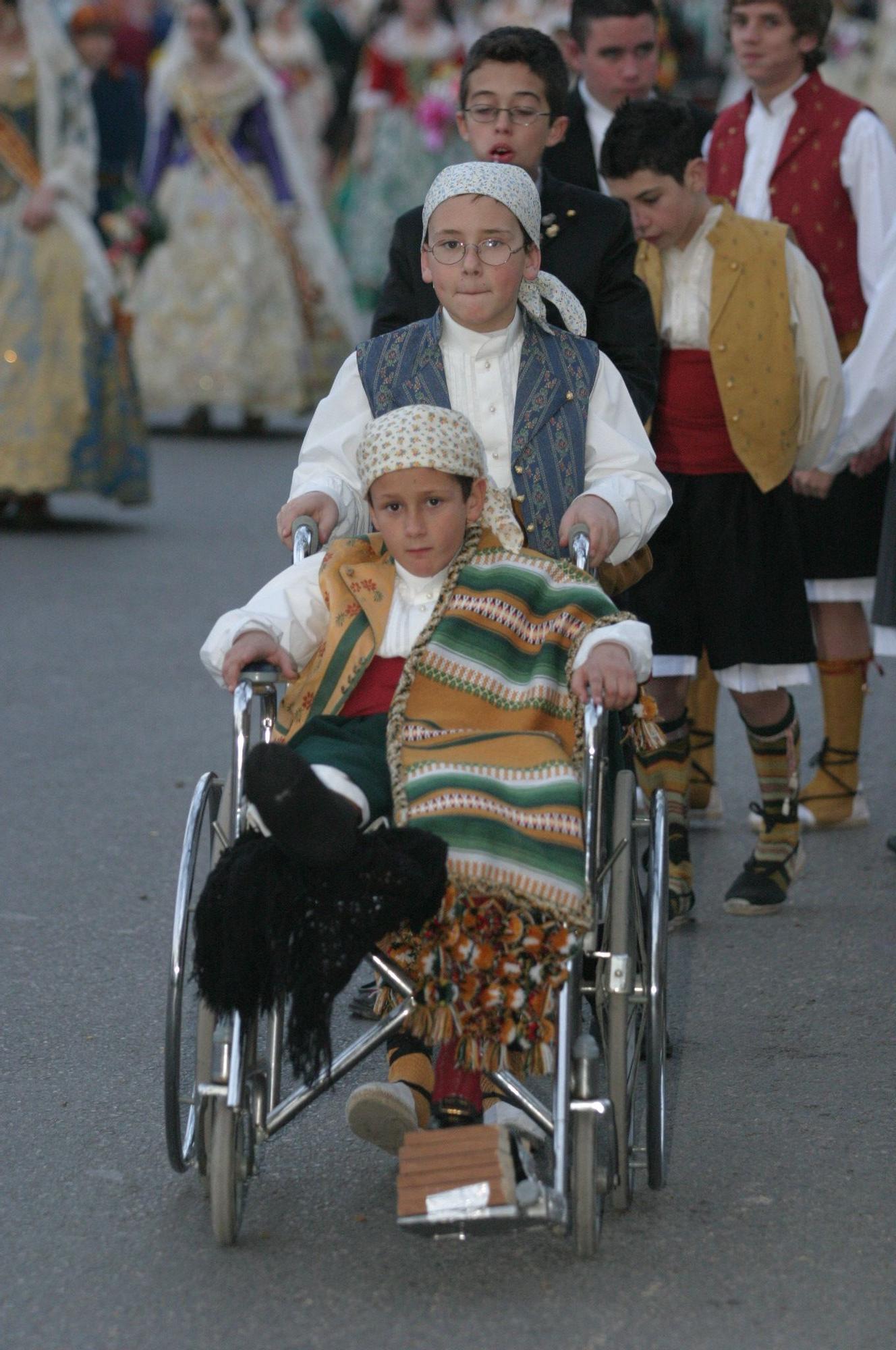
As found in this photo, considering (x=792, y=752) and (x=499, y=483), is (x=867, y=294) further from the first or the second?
(x=499, y=483)

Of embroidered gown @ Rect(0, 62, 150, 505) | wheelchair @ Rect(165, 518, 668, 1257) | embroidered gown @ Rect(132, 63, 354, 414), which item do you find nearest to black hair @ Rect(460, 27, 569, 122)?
wheelchair @ Rect(165, 518, 668, 1257)

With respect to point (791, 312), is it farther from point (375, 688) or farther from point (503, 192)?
point (375, 688)

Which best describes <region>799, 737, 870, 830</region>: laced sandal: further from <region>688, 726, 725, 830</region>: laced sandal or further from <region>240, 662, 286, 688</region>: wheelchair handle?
<region>240, 662, 286, 688</region>: wheelchair handle

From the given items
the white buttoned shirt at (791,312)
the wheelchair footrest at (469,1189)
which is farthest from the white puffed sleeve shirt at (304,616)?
the white buttoned shirt at (791,312)

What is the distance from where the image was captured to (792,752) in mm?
5598

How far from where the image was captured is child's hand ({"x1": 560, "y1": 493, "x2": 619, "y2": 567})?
405 cm

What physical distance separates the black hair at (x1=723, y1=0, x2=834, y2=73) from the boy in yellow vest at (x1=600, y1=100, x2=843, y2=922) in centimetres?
81

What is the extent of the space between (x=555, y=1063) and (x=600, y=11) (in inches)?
145

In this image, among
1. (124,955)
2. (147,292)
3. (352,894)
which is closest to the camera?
(352,894)

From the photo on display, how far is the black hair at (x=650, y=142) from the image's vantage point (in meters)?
5.20

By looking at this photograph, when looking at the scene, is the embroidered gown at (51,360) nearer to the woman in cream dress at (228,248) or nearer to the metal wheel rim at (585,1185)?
the woman in cream dress at (228,248)

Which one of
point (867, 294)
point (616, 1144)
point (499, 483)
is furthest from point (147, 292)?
point (616, 1144)

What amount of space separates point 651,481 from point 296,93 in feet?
56.3

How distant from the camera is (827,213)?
19.7 feet
